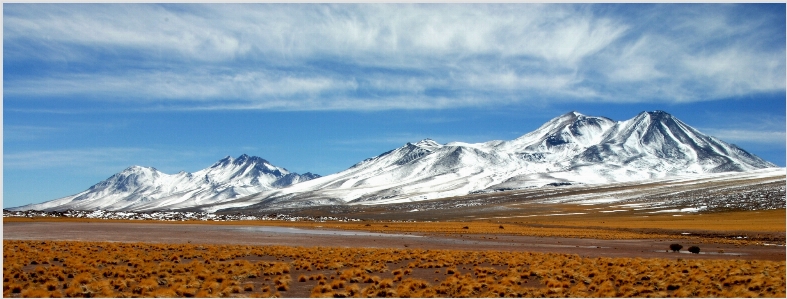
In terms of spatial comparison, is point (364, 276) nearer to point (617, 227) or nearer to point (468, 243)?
point (468, 243)

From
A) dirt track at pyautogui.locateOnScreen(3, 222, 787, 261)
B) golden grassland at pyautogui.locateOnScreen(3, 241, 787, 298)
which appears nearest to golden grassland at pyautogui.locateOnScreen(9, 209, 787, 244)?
dirt track at pyautogui.locateOnScreen(3, 222, 787, 261)

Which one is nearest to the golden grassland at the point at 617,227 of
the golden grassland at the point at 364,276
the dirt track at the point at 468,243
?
the dirt track at the point at 468,243

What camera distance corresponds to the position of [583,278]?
2397 cm

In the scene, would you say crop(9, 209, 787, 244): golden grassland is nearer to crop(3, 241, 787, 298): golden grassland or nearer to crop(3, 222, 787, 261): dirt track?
crop(3, 222, 787, 261): dirt track

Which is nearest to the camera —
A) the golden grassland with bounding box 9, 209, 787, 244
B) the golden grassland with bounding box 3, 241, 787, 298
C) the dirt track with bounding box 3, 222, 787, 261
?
the golden grassland with bounding box 3, 241, 787, 298

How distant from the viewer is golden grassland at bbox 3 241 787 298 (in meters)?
20.2

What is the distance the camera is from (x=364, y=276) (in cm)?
2402

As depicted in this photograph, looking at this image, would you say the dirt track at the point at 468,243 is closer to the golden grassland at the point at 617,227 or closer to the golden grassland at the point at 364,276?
the golden grassland at the point at 617,227

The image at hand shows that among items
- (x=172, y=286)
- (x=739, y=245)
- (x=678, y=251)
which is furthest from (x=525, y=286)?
(x=739, y=245)

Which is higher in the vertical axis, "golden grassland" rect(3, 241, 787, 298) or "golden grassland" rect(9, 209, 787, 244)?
"golden grassland" rect(3, 241, 787, 298)

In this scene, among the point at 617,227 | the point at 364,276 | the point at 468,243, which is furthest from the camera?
the point at 617,227

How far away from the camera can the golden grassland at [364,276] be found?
795 inches

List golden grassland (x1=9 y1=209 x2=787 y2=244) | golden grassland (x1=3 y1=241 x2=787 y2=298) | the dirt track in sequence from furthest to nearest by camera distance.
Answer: golden grassland (x1=9 y1=209 x2=787 y2=244) → the dirt track → golden grassland (x1=3 y1=241 x2=787 y2=298)

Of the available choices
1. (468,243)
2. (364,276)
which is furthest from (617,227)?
(364,276)
